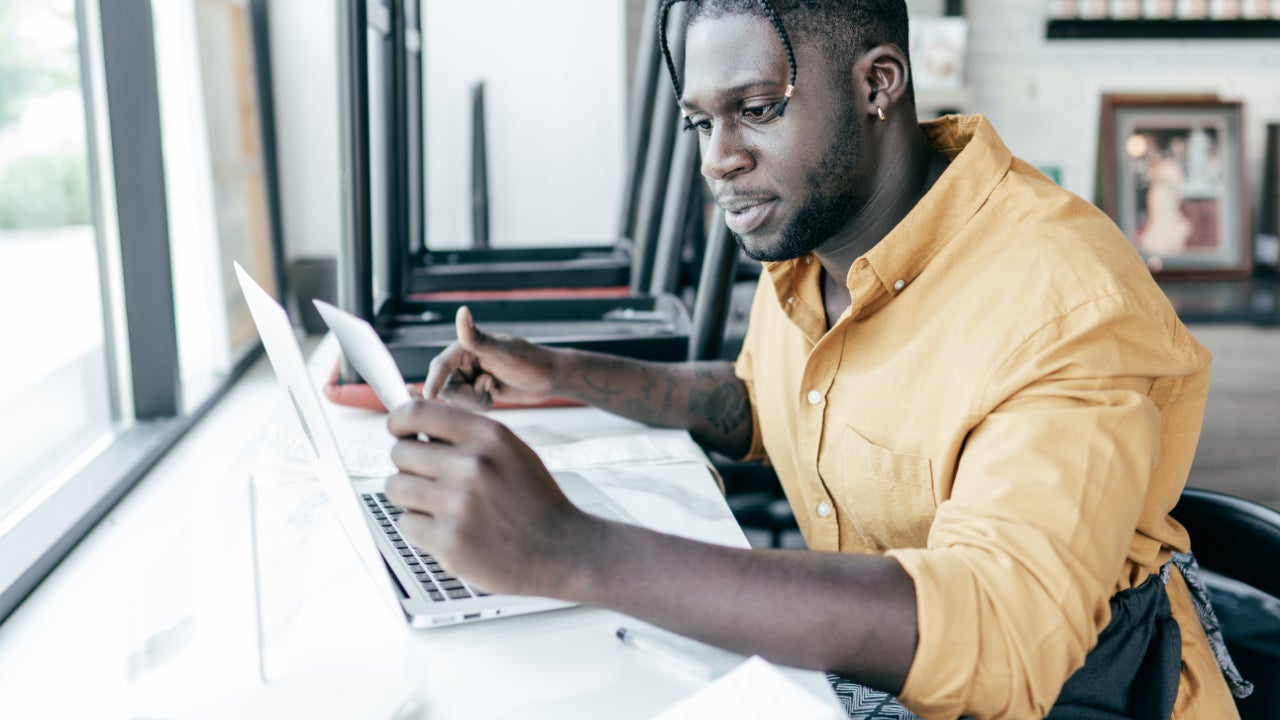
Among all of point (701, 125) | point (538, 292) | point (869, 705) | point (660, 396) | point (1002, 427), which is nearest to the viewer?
point (1002, 427)

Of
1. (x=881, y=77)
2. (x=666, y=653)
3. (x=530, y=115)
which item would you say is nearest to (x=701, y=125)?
(x=881, y=77)

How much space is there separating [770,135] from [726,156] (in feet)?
0.17

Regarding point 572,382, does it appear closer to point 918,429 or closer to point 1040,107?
point 918,429

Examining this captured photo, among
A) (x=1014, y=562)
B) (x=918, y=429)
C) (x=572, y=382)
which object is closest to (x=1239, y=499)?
(x=918, y=429)

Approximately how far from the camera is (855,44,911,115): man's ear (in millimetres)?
1023

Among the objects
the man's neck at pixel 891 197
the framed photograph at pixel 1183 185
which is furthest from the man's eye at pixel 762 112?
the framed photograph at pixel 1183 185

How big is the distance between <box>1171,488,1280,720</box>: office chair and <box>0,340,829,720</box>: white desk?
534 mm

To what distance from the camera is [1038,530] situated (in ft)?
2.34

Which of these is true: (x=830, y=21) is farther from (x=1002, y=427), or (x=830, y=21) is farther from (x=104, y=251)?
(x=104, y=251)

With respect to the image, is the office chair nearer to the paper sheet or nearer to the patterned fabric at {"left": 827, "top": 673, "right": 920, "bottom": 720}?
the patterned fabric at {"left": 827, "top": 673, "right": 920, "bottom": 720}

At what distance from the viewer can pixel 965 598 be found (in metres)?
0.70

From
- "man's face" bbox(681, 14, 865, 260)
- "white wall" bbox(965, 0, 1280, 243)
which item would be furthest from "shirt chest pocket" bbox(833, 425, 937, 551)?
"white wall" bbox(965, 0, 1280, 243)

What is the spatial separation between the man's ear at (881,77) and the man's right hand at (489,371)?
56 cm

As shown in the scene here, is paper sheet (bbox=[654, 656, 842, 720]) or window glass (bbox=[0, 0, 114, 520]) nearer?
paper sheet (bbox=[654, 656, 842, 720])
